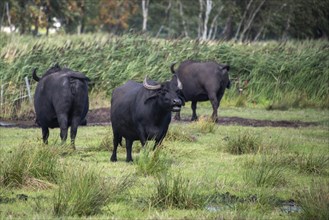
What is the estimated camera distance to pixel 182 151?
16.0m

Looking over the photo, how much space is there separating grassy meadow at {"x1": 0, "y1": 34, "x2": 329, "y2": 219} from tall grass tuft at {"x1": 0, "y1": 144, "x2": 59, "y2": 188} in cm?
2

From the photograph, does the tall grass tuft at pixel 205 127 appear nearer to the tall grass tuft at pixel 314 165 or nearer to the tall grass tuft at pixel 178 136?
the tall grass tuft at pixel 178 136

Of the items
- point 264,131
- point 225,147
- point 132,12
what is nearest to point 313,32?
point 132,12

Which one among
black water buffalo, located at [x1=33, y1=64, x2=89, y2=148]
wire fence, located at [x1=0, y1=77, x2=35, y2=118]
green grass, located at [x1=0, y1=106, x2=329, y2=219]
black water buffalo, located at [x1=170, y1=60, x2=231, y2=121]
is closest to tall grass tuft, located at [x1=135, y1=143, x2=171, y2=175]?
green grass, located at [x1=0, y1=106, x2=329, y2=219]

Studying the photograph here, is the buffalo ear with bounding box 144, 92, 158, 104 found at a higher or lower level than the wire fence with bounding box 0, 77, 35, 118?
higher

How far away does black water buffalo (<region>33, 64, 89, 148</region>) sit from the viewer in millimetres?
15914

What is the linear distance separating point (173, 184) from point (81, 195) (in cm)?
130

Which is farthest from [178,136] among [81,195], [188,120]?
[81,195]

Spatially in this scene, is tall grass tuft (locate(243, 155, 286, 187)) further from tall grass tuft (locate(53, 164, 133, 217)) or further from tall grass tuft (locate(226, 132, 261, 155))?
tall grass tuft (locate(226, 132, 261, 155))

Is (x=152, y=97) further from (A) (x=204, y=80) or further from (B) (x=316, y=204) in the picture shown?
(A) (x=204, y=80)

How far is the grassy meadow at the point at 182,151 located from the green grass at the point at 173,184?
2 cm

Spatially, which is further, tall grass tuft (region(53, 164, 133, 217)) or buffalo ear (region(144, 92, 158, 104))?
buffalo ear (region(144, 92, 158, 104))

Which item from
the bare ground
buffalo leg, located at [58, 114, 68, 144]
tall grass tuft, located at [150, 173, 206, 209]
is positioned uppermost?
tall grass tuft, located at [150, 173, 206, 209]

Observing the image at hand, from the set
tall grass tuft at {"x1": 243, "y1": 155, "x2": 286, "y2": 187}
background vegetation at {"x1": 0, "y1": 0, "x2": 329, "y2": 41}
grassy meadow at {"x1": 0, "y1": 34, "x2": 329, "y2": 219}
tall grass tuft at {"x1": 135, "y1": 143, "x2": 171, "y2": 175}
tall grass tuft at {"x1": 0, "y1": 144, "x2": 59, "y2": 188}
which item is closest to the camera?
grassy meadow at {"x1": 0, "y1": 34, "x2": 329, "y2": 219}
